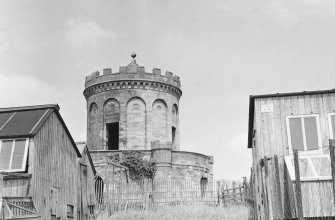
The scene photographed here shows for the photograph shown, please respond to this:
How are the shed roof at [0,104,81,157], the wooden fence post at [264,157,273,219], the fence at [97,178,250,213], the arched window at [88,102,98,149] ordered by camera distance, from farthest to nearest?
the arched window at [88,102,98,149]
the fence at [97,178,250,213]
the shed roof at [0,104,81,157]
the wooden fence post at [264,157,273,219]

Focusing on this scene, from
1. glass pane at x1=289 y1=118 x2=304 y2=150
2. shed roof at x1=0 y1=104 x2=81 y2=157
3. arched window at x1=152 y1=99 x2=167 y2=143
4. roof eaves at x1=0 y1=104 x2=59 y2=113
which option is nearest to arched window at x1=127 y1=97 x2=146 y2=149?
arched window at x1=152 y1=99 x2=167 y2=143

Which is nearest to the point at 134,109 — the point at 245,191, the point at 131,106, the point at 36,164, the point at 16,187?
the point at 131,106

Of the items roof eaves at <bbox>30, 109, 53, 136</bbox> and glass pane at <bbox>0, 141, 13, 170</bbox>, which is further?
roof eaves at <bbox>30, 109, 53, 136</bbox>

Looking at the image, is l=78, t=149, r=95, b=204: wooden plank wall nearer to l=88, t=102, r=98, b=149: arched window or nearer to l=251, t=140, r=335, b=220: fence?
l=251, t=140, r=335, b=220: fence

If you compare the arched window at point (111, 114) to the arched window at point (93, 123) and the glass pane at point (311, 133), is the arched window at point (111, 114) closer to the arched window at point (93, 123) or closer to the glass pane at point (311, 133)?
the arched window at point (93, 123)

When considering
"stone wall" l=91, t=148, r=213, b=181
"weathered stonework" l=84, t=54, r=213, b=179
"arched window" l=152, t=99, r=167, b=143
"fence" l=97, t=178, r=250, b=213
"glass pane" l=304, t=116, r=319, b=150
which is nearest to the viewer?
"glass pane" l=304, t=116, r=319, b=150

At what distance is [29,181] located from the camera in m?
19.4

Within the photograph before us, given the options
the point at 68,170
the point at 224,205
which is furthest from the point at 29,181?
the point at 224,205

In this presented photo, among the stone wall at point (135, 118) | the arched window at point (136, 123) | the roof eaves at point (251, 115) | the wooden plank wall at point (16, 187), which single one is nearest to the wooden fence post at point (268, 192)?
the roof eaves at point (251, 115)

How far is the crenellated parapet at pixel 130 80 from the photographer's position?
Result: 4284 centimetres

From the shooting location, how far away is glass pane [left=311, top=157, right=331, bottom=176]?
16750 millimetres

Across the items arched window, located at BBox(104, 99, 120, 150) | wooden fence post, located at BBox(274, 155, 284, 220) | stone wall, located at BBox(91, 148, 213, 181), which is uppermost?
arched window, located at BBox(104, 99, 120, 150)

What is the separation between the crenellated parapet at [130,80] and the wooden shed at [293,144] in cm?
2350

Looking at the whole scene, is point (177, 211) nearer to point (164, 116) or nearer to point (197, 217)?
point (197, 217)
